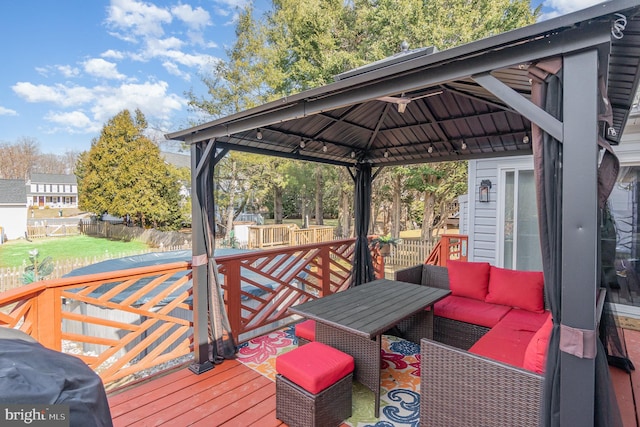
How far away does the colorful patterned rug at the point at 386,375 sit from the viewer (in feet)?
8.02

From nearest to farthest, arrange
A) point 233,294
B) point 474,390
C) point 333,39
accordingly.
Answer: point 474,390 < point 233,294 < point 333,39

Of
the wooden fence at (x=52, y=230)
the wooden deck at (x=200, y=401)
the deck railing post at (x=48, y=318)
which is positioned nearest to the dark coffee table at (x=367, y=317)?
the wooden deck at (x=200, y=401)

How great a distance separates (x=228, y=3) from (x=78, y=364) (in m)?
15.5

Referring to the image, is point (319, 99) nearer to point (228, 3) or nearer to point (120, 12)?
point (228, 3)

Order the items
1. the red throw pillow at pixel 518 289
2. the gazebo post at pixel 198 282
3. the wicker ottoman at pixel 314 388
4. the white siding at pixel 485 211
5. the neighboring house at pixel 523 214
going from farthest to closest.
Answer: the white siding at pixel 485 211 → the neighboring house at pixel 523 214 → the red throw pillow at pixel 518 289 → the gazebo post at pixel 198 282 → the wicker ottoman at pixel 314 388

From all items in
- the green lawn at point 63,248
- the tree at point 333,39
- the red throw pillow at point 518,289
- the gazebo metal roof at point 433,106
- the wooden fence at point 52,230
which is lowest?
the green lawn at point 63,248

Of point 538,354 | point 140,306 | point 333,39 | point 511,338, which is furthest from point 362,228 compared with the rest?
point 333,39

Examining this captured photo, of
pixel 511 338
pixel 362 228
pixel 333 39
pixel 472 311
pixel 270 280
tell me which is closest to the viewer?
pixel 511 338

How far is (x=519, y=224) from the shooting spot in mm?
5531

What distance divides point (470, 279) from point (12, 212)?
25.1 m

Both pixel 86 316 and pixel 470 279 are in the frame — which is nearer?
pixel 86 316

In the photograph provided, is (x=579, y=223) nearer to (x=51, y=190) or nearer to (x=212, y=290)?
(x=212, y=290)

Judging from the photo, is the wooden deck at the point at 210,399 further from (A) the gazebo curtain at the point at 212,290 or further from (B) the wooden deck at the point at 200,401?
(A) the gazebo curtain at the point at 212,290

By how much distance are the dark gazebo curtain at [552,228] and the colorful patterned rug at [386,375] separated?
1246mm
